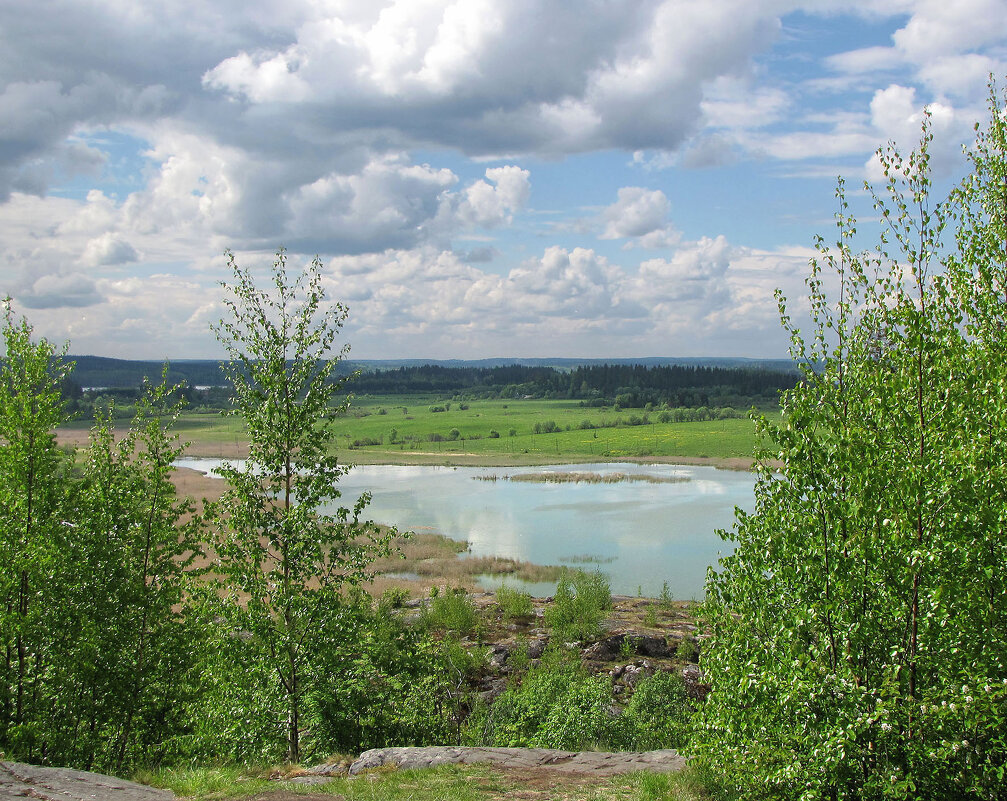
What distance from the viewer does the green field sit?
102 metres

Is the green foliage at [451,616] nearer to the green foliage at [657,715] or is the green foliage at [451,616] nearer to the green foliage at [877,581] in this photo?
the green foliage at [657,715]

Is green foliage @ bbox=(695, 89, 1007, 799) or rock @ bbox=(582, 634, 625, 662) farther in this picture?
rock @ bbox=(582, 634, 625, 662)

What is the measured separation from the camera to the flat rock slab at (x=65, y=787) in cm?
758

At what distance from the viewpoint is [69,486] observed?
13055 millimetres

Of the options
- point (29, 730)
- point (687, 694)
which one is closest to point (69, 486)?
point (29, 730)

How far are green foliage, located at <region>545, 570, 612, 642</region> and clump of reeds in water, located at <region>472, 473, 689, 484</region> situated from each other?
155ft

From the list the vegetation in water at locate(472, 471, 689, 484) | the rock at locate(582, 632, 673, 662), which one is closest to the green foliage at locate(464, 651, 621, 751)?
the rock at locate(582, 632, 673, 662)

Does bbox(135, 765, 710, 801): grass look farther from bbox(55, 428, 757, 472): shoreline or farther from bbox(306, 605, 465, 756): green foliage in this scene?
bbox(55, 428, 757, 472): shoreline

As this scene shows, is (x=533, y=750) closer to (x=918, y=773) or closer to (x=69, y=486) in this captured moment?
(x=918, y=773)

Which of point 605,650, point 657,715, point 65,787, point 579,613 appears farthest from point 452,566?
point 65,787

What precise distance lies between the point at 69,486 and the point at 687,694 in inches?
671

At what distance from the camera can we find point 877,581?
23.5 ft

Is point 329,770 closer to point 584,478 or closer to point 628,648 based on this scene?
point 628,648

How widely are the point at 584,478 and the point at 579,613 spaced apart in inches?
2052
